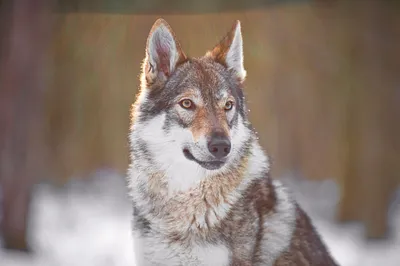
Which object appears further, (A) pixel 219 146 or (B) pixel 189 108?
(B) pixel 189 108

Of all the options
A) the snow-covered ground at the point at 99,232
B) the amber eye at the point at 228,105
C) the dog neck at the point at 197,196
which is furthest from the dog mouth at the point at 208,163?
the snow-covered ground at the point at 99,232

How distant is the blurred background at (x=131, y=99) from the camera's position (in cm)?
751

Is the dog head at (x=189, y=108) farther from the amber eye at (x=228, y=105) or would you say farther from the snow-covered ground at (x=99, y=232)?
the snow-covered ground at (x=99, y=232)

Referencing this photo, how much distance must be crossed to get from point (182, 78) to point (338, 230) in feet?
18.8

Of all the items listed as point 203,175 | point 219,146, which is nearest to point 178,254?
point 203,175

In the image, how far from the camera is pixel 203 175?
12.0ft

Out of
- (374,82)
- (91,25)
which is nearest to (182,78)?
(91,25)

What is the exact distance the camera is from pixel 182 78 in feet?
12.0

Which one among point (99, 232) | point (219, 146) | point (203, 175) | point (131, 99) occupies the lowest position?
point (99, 232)

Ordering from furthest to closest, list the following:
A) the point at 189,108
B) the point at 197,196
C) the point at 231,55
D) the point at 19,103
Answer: the point at 19,103
the point at 231,55
the point at 197,196
the point at 189,108

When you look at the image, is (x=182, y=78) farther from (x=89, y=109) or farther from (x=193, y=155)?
(x=89, y=109)

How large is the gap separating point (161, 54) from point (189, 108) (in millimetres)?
411

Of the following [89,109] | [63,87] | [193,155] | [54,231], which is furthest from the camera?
[89,109]

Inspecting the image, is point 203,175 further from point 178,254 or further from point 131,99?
point 131,99
